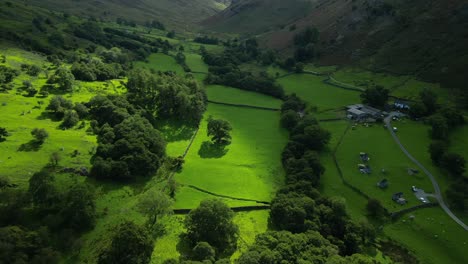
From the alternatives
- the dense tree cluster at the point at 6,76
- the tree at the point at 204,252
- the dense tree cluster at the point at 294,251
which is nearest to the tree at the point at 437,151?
the dense tree cluster at the point at 294,251

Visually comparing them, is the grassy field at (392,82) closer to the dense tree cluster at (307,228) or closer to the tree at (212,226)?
the dense tree cluster at (307,228)

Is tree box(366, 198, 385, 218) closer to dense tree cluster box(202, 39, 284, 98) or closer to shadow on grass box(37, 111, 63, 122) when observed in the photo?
dense tree cluster box(202, 39, 284, 98)

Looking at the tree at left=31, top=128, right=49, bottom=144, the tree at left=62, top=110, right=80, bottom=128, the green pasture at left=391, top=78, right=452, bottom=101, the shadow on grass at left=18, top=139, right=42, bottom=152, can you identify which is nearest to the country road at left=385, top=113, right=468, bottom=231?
the green pasture at left=391, top=78, right=452, bottom=101

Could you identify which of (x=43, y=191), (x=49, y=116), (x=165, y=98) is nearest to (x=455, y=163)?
(x=165, y=98)

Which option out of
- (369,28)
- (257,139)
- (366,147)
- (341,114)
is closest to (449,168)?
(366,147)

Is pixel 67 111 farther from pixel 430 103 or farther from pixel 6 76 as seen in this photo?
pixel 430 103

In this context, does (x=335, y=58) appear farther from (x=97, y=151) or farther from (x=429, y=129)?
(x=97, y=151)

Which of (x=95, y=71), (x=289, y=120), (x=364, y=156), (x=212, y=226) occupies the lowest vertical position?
(x=212, y=226)
